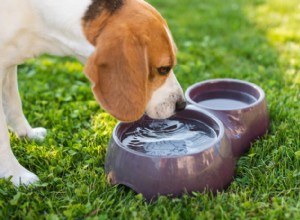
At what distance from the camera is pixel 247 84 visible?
4.09 m

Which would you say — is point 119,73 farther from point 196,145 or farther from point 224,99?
point 224,99

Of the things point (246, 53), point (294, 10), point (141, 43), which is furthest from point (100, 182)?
point (294, 10)

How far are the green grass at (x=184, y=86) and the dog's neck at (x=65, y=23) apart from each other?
0.86 metres

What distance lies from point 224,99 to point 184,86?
693 mm

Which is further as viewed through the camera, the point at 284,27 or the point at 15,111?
the point at 284,27

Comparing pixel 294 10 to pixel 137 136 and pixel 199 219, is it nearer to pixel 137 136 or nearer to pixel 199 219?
pixel 137 136

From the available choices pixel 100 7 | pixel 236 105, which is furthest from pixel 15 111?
pixel 236 105

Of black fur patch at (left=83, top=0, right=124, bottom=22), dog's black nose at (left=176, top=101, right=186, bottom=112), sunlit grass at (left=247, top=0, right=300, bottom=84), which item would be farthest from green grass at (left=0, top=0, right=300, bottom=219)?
black fur patch at (left=83, top=0, right=124, bottom=22)

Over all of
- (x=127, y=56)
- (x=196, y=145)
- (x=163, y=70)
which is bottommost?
(x=196, y=145)

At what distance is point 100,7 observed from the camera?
315cm

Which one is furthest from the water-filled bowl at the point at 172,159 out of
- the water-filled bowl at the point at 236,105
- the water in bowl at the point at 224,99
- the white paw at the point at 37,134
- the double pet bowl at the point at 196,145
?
the white paw at the point at 37,134

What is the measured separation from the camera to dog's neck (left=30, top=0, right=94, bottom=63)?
3.16m

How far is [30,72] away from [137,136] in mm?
2065

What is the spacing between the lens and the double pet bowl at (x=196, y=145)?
3.09 meters
